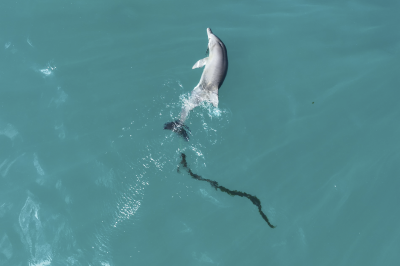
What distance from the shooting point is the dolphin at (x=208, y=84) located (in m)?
21.2

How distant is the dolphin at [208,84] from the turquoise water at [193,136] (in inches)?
20.5

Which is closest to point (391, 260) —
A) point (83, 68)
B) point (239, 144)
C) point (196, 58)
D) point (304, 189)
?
point (304, 189)

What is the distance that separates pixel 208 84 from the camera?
22141 mm

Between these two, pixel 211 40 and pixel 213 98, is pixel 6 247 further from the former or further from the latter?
pixel 211 40

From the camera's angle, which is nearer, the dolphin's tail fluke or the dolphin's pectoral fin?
the dolphin's tail fluke

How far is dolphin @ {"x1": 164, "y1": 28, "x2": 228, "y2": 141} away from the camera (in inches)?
834

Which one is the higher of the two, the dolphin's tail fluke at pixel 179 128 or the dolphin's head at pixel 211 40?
the dolphin's head at pixel 211 40

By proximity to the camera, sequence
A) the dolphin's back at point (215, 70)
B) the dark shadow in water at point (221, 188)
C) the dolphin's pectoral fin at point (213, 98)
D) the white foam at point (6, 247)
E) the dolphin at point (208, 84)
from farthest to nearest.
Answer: the dolphin's back at point (215, 70), the dolphin's pectoral fin at point (213, 98), the dolphin at point (208, 84), the dark shadow in water at point (221, 188), the white foam at point (6, 247)

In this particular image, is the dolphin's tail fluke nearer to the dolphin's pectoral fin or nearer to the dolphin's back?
the dolphin's pectoral fin

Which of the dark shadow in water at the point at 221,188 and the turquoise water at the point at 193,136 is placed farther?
the dark shadow in water at the point at 221,188

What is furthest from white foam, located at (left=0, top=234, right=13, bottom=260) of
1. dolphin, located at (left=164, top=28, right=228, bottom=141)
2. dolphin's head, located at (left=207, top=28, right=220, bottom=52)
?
dolphin's head, located at (left=207, top=28, right=220, bottom=52)

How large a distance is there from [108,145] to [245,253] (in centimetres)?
1107

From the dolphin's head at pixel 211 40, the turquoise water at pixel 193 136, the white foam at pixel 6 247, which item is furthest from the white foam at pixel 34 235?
the dolphin's head at pixel 211 40

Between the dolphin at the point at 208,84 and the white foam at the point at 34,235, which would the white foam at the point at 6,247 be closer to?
the white foam at the point at 34,235
